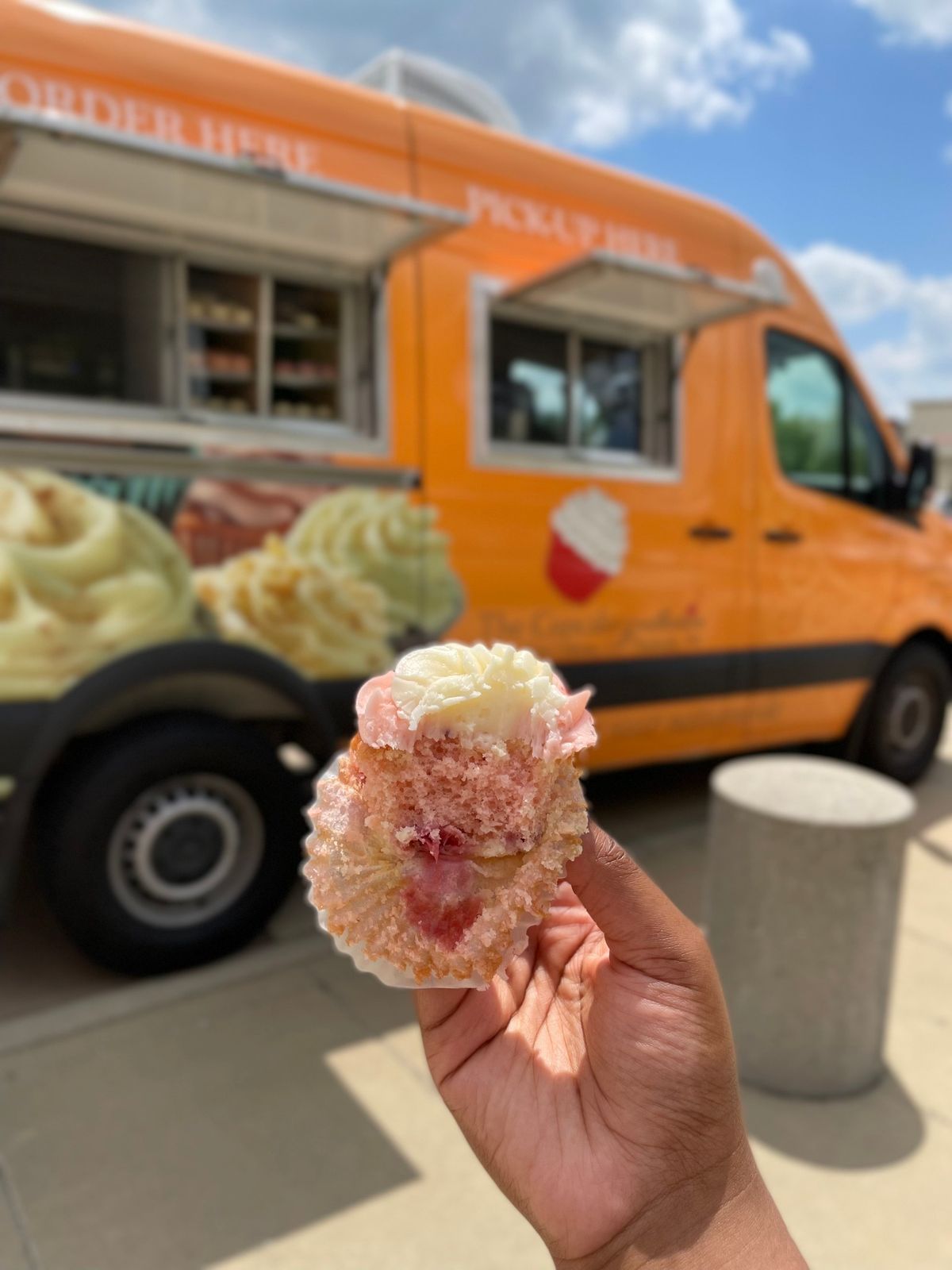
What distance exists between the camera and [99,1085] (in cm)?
302

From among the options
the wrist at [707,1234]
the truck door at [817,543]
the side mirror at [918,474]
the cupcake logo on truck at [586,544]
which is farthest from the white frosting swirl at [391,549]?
the side mirror at [918,474]

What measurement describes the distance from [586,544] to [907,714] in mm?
3250

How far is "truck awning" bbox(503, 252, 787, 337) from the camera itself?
153 inches

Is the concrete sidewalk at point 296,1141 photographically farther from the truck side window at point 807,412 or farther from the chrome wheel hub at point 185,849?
the truck side window at point 807,412

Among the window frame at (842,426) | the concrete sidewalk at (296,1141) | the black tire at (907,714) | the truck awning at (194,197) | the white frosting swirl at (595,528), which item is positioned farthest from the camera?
the black tire at (907,714)

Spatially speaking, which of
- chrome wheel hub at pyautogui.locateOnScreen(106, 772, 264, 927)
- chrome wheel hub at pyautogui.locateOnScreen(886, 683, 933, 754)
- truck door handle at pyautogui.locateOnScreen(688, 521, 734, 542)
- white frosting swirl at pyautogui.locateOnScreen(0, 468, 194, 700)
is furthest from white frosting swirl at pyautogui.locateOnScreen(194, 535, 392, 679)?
chrome wheel hub at pyautogui.locateOnScreen(886, 683, 933, 754)

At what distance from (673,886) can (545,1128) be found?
132 inches

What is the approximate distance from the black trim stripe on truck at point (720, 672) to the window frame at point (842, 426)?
91cm

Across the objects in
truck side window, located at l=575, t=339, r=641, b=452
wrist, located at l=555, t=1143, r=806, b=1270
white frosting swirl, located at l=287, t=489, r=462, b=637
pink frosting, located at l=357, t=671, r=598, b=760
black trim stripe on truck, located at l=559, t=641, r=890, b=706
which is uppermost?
truck side window, located at l=575, t=339, r=641, b=452

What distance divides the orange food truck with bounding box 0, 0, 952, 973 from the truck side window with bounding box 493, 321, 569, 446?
0.02 m

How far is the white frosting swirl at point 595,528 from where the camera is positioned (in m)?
4.35

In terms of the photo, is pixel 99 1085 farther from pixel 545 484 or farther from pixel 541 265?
pixel 541 265

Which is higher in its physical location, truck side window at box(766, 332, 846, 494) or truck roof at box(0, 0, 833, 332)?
truck roof at box(0, 0, 833, 332)

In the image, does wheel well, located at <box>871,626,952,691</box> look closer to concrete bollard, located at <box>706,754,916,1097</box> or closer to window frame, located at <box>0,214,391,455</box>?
concrete bollard, located at <box>706,754,916,1097</box>
